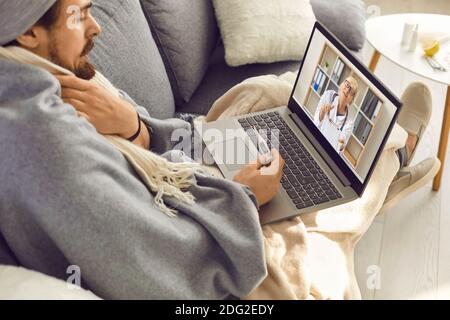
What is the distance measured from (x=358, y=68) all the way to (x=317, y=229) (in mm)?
388

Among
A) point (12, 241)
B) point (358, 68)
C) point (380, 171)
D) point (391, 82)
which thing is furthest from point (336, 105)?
point (391, 82)

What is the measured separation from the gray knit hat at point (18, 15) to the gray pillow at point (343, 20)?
1.24m

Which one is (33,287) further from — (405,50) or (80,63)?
(405,50)

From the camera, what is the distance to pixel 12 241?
884 mm

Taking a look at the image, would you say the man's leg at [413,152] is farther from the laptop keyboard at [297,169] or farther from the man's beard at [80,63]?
the man's beard at [80,63]

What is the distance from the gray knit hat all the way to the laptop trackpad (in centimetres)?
58

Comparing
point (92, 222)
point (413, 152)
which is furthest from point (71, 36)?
point (413, 152)

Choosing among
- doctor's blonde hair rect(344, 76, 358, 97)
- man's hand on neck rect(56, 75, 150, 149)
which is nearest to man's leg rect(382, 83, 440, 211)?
doctor's blonde hair rect(344, 76, 358, 97)

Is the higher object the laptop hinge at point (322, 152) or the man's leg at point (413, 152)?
the laptop hinge at point (322, 152)

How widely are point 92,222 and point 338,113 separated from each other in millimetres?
682

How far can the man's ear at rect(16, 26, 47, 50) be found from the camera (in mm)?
919

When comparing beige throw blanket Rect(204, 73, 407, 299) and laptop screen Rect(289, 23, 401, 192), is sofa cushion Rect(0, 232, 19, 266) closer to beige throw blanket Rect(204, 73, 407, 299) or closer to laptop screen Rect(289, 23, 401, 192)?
beige throw blanket Rect(204, 73, 407, 299)

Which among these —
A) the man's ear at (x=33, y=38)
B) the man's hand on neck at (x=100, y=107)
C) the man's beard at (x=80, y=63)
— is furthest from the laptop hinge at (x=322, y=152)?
the man's ear at (x=33, y=38)

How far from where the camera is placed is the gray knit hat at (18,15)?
859 millimetres
